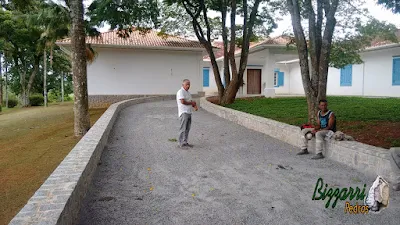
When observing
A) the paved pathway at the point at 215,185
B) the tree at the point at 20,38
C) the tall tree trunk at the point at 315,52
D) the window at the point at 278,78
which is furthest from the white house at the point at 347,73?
the paved pathway at the point at 215,185

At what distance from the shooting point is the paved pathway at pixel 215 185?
347 cm

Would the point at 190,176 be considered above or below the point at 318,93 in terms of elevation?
below

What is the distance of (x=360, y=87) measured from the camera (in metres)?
20.5

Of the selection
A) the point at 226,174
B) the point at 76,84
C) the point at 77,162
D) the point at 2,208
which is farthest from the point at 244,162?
the point at 76,84

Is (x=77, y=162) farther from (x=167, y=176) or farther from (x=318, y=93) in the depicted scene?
(x=318, y=93)

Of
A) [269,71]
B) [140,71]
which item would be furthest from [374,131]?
[140,71]

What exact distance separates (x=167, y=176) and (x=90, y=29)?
37.1ft

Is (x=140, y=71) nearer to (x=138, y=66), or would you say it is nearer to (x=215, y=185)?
(x=138, y=66)

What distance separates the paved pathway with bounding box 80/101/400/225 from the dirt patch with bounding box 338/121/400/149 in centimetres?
154

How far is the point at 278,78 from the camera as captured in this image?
28188mm

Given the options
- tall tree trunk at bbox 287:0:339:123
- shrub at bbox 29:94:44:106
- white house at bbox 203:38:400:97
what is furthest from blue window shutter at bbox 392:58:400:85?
shrub at bbox 29:94:44:106

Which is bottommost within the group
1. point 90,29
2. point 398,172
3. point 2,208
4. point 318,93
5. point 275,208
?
point 2,208

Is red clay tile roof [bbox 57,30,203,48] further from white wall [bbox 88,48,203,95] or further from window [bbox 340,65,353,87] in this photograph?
window [bbox 340,65,353,87]

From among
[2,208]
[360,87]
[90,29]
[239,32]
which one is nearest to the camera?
[2,208]
